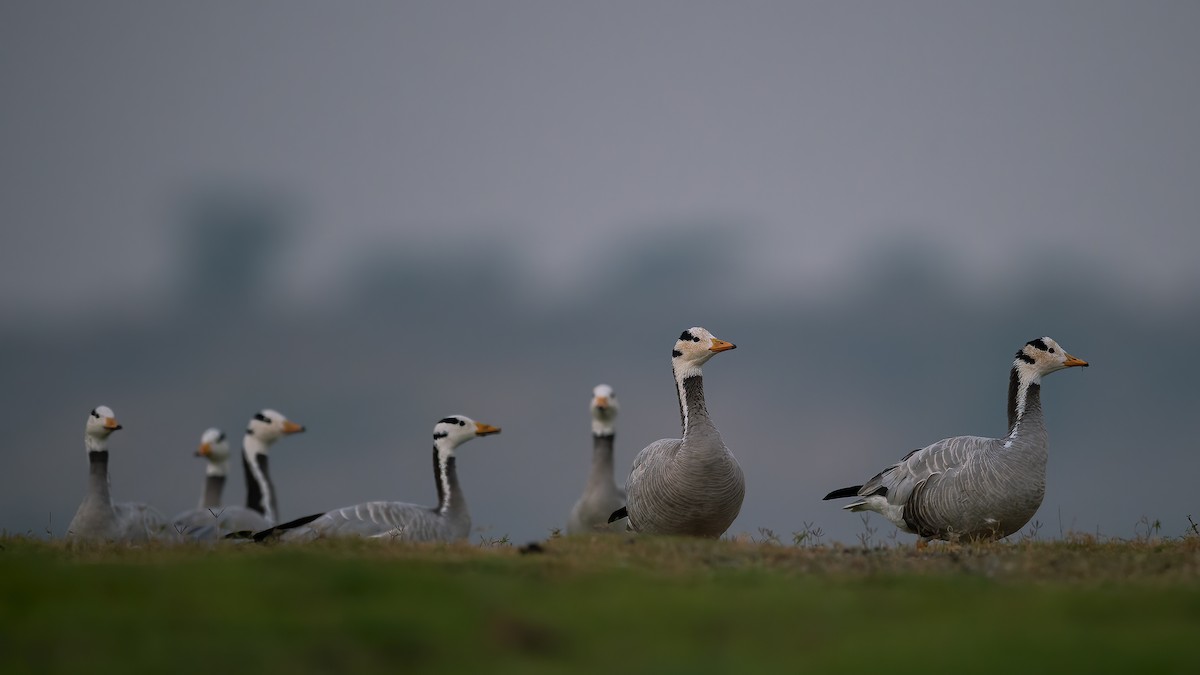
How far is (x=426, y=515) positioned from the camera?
19.1 m

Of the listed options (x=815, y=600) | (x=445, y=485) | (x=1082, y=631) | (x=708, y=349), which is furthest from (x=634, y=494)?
(x=1082, y=631)

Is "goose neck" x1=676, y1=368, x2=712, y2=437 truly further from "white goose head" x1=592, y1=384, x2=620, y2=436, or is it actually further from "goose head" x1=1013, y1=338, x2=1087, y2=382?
"white goose head" x1=592, y1=384, x2=620, y2=436

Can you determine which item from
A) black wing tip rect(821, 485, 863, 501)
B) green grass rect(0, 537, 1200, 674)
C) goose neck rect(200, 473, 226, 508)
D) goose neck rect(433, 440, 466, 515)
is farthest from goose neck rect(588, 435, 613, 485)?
green grass rect(0, 537, 1200, 674)

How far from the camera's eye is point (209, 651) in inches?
296

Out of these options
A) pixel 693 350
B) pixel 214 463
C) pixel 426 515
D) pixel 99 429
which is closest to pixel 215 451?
pixel 214 463

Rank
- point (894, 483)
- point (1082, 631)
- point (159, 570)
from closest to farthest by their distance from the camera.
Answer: point (1082, 631)
point (159, 570)
point (894, 483)

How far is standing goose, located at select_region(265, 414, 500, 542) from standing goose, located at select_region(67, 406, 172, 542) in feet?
11.6

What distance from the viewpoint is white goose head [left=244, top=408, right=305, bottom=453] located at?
26.8 m

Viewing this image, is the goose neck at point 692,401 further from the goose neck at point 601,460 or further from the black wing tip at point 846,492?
the goose neck at point 601,460

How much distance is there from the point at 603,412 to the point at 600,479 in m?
1.37

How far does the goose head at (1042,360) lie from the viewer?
16.9 meters

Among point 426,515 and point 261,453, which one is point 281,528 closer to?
point 426,515

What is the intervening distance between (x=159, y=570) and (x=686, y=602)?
13.8 ft

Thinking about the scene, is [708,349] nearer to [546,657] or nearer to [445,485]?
[445,485]
